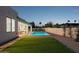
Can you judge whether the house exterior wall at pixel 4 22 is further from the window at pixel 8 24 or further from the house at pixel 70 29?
the house at pixel 70 29

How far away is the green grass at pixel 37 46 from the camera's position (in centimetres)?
890

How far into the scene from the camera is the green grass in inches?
350

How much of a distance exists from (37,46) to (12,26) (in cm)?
223

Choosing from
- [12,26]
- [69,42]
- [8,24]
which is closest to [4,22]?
[8,24]

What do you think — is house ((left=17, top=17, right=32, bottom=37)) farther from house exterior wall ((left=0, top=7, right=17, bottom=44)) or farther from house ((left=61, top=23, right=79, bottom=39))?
house ((left=61, top=23, right=79, bottom=39))

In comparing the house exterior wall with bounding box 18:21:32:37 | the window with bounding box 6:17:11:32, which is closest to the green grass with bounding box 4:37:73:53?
the house exterior wall with bounding box 18:21:32:37

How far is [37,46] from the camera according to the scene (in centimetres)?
937

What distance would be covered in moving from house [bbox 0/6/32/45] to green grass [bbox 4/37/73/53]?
0.64m
